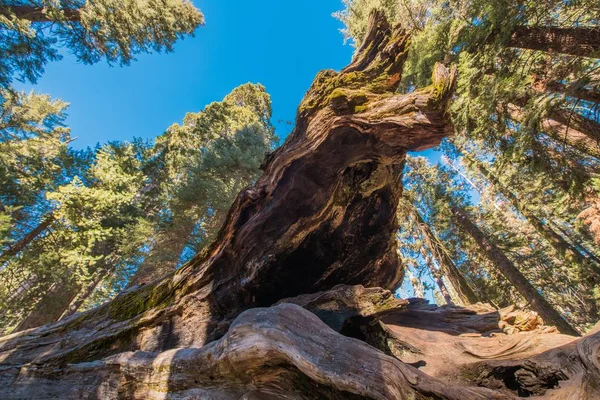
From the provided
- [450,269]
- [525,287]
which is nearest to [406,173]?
[450,269]

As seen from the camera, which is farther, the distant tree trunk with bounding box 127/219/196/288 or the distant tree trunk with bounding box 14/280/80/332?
the distant tree trunk with bounding box 127/219/196/288

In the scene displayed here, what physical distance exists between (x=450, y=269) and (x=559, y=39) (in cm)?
813

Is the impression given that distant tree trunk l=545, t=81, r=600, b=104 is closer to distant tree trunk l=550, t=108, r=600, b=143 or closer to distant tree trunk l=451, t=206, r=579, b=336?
distant tree trunk l=550, t=108, r=600, b=143

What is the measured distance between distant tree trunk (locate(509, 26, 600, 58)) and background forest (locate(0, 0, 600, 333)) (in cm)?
3

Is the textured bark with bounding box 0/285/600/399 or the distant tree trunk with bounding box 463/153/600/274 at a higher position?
the distant tree trunk with bounding box 463/153/600/274

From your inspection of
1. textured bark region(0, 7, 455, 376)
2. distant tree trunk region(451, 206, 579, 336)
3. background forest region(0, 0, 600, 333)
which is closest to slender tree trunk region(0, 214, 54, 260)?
background forest region(0, 0, 600, 333)

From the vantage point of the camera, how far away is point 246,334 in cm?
279

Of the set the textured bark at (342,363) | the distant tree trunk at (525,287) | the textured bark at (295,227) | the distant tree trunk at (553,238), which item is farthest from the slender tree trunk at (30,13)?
the distant tree trunk at (553,238)

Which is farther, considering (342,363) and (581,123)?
(581,123)

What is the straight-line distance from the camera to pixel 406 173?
55.2ft

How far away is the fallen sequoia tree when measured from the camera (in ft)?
8.56

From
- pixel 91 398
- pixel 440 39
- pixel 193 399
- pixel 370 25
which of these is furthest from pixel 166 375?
pixel 440 39

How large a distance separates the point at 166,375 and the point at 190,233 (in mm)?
9300

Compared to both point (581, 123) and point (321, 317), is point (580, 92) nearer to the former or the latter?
point (581, 123)
